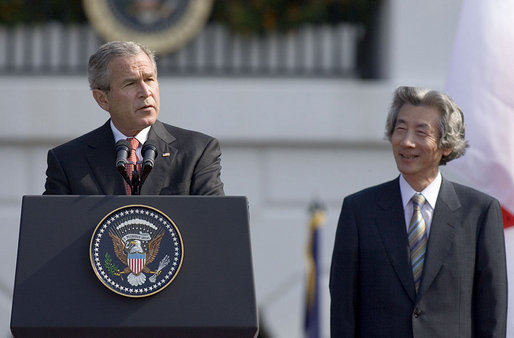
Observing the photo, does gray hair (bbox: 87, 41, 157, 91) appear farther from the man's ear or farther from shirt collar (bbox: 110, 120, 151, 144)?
shirt collar (bbox: 110, 120, 151, 144)

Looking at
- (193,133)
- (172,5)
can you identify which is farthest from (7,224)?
(193,133)

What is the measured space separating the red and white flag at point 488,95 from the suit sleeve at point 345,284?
0.76m

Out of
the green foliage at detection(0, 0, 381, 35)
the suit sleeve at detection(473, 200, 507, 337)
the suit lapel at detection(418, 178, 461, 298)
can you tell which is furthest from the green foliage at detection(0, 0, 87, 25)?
the suit sleeve at detection(473, 200, 507, 337)

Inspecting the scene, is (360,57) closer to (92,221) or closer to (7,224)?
(7,224)

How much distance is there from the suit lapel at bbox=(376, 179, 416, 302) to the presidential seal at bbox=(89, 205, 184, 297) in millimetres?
930

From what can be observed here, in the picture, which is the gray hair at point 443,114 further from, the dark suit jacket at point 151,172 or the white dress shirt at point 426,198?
the dark suit jacket at point 151,172

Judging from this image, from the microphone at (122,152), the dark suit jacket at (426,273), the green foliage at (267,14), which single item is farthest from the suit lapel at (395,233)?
the green foliage at (267,14)

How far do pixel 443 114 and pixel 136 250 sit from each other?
4.12 ft

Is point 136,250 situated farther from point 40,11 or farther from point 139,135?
point 40,11

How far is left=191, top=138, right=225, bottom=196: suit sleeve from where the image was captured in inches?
146

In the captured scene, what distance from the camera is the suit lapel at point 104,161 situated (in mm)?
3697

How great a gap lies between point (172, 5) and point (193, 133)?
5173 mm

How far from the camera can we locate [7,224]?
872 centimetres

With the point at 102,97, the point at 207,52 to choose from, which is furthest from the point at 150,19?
the point at 102,97
